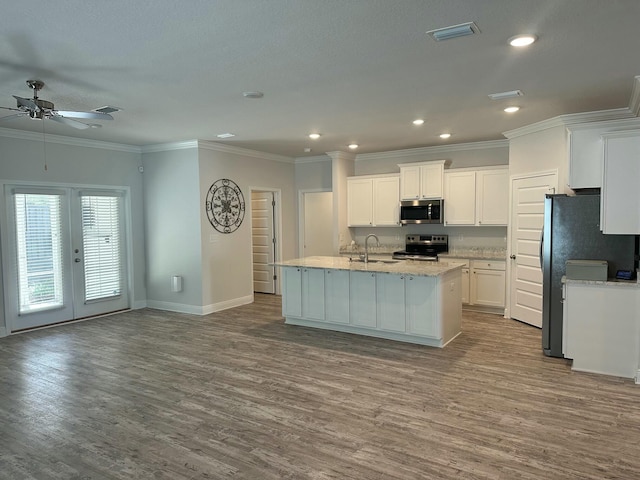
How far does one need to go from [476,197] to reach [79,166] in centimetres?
603

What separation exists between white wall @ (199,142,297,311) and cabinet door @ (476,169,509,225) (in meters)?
3.58

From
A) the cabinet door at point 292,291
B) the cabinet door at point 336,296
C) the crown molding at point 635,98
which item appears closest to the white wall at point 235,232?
the cabinet door at point 292,291

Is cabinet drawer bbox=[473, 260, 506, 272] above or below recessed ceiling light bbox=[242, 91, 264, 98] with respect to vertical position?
below

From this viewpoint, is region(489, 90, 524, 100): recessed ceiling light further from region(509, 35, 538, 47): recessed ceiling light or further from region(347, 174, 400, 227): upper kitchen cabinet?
region(347, 174, 400, 227): upper kitchen cabinet

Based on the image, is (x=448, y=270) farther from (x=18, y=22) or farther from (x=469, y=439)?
(x=18, y=22)

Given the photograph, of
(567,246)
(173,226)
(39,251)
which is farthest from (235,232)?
(567,246)

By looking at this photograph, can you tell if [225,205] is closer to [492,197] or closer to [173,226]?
[173,226]

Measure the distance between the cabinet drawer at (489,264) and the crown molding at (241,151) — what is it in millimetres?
3960

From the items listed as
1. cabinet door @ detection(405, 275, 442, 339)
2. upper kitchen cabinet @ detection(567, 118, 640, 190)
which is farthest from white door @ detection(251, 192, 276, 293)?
upper kitchen cabinet @ detection(567, 118, 640, 190)

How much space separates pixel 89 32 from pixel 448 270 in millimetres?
4017

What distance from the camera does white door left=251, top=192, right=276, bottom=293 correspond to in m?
8.41

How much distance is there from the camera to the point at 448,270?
4.94m

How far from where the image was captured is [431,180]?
7.09 m

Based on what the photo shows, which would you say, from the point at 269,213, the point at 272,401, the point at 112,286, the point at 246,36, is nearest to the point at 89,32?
the point at 246,36
